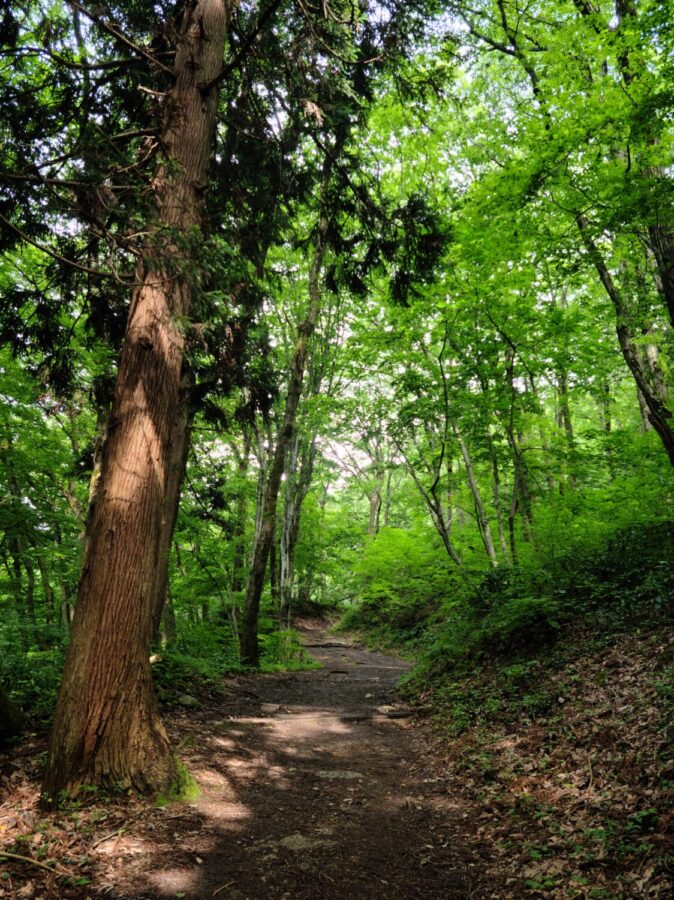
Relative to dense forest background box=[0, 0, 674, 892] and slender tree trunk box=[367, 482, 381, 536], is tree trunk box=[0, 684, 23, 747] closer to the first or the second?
dense forest background box=[0, 0, 674, 892]

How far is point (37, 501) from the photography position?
12.4m

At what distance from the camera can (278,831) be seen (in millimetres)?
3447

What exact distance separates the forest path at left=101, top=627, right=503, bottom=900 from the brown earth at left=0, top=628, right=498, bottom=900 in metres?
0.01

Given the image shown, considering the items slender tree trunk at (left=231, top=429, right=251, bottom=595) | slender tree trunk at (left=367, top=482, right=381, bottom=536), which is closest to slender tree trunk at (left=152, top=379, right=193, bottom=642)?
slender tree trunk at (left=231, top=429, right=251, bottom=595)

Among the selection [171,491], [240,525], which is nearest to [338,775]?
[171,491]

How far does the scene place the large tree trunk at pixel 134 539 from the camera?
3461 millimetres

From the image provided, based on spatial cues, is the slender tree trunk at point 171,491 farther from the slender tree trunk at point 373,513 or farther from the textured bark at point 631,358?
the slender tree trunk at point 373,513

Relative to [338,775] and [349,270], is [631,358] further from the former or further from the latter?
[338,775]

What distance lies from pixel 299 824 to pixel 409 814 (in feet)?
3.03

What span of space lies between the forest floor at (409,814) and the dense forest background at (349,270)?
43cm

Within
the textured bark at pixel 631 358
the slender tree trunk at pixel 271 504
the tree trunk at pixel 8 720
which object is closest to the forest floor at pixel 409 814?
the tree trunk at pixel 8 720

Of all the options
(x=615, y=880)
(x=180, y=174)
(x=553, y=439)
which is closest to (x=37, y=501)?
(x=180, y=174)

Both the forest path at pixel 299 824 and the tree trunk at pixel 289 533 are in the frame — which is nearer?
the forest path at pixel 299 824

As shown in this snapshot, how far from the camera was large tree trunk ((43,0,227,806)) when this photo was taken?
11.4 feet
